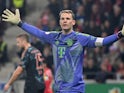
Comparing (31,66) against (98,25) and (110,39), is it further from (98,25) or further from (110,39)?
(98,25)

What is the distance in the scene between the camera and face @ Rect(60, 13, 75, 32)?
8102mm

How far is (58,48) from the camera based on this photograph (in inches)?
324

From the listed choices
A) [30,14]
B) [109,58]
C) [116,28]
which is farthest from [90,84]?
[30,14]

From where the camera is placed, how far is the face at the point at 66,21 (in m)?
8.10

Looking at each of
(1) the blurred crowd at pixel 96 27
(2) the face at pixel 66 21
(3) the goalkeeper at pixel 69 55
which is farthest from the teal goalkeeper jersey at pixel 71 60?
(1) the blurred crowd at pixel 96 27

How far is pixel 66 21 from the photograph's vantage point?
8102 mm

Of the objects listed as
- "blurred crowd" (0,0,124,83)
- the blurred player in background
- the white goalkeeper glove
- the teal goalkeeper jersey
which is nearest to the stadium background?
"blurred crowd" (0,0,124,83)

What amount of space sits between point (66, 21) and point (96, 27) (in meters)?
8.91

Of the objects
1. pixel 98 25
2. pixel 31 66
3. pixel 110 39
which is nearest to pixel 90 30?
pixel 98 25

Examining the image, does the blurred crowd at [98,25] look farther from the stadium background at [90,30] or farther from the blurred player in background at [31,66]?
the blurred player in background at [31,66]

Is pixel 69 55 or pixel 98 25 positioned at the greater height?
pixel 98 25

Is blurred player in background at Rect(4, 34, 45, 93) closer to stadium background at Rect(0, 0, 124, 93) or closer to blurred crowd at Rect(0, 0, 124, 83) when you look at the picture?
stadium background at Rect(0, 0, 124, 93)

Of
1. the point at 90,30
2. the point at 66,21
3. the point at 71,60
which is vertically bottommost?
the point at 71,60

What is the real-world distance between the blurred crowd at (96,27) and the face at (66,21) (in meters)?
6.63
